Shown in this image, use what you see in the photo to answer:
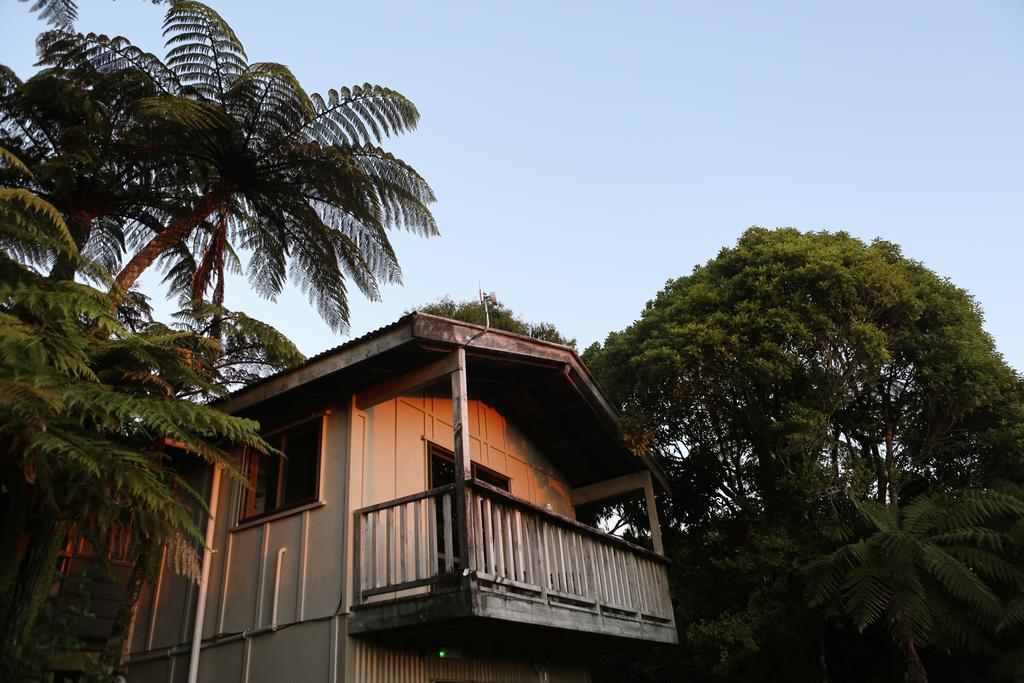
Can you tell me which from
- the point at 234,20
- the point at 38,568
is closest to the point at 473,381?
the point at 38,568

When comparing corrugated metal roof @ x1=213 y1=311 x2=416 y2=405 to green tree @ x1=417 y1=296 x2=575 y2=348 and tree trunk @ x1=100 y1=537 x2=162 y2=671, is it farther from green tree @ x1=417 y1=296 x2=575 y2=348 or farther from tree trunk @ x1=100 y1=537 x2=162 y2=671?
green tree @ x1=417 y1=296 x2=575 y2=348

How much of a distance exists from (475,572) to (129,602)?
398 centimetres

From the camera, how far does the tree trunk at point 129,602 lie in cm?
745

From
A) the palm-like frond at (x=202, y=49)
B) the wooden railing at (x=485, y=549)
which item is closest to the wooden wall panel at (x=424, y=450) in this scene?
the wooden railing at (x=485, y=549)

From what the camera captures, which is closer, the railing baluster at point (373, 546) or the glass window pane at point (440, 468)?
the railing baluster at point (373, 546)

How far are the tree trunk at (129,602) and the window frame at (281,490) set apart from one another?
A: 1.17 m

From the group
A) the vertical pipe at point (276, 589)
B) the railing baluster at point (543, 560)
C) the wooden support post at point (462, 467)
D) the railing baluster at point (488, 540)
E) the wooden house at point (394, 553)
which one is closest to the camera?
the wooden support post at point (462, 467)

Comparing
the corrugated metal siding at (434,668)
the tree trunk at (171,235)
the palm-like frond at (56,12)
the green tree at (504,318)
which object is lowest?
the corrugated metal siding at (434,668)

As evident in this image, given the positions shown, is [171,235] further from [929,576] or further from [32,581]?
[929,576]

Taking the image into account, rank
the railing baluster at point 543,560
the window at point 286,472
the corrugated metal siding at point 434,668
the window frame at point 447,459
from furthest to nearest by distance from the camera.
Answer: the window frame at point 447,459, the window at point 286,472, the railing baluster at point 543,560, the corrugated metal siding at point 434,668

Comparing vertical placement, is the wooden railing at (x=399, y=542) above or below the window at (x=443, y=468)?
below

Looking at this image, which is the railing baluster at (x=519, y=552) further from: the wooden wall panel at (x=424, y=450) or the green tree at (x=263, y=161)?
the green tree at (x=263, y=161)

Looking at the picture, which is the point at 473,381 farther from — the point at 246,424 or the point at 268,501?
the point at 246,424

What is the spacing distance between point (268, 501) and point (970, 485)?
10.1 m
